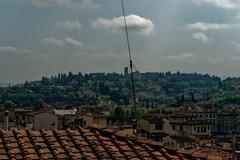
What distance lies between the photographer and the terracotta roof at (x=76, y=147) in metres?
5.52

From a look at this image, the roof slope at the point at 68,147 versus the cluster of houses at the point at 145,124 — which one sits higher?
the roof slope at the point at 68,147

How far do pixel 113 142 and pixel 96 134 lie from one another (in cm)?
30

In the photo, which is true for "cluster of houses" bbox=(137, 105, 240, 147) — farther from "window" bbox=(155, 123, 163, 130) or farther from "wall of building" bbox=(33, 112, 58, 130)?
"wall of building" bbox=(33, 112, 58, 130)

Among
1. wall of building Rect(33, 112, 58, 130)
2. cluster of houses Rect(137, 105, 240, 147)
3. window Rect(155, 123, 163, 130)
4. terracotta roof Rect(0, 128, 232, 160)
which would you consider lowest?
cluster of houses Rect(137, 105, 240, 147)

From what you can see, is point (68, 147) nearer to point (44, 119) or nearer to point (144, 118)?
point (44, 119)

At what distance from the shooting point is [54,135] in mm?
6090

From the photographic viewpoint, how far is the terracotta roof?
552 cm

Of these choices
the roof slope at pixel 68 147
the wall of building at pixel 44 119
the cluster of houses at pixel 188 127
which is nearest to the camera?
the roof slope at pixel 68 147

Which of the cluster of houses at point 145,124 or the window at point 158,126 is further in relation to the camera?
the window at point 158,126

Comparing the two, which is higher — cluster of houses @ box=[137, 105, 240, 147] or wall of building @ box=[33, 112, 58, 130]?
wall of building @ box=[33, 112, 58, 130]

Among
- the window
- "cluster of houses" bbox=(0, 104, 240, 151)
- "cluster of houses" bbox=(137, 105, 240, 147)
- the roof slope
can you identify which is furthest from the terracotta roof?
the window

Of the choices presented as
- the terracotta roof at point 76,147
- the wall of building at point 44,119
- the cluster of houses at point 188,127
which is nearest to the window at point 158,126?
the cluster of houses at point 188,127

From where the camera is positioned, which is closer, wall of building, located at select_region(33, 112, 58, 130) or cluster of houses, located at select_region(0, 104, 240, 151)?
cluster of houses, located at select_region(0, 104, 240, 151)

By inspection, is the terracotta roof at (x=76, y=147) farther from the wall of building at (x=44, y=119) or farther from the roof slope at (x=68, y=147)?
the wall of building at (x=44, y=119)
